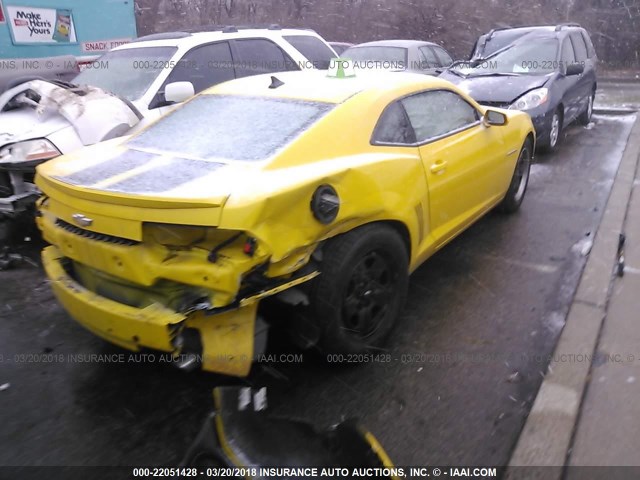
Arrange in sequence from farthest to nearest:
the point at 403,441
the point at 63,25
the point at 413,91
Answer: the point at 63,25
the point at 413,91
the point at 403,441

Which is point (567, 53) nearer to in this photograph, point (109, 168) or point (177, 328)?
point (109, 168)

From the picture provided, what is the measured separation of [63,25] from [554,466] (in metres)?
10.4

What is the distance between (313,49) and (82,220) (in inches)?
207

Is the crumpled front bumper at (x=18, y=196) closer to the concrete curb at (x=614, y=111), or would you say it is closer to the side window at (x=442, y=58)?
the side window at (x=442, y=58)

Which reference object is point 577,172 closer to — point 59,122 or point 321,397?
point 321,397

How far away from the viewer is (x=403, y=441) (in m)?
2.59

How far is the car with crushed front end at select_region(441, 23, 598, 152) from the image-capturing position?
7316 mm

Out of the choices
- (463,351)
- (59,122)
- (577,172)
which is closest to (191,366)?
(463,351)

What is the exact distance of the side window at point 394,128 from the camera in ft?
10.6

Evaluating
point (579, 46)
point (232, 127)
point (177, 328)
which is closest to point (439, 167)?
point (232, 127)

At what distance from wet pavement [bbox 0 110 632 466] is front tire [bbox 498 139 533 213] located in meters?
1.05

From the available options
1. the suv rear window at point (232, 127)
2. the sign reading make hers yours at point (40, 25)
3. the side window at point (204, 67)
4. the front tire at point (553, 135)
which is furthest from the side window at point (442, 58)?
the suv rear window at point (232, 127)

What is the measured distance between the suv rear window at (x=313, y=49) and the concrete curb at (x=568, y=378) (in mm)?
4068

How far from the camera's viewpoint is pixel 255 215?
7.61ft
